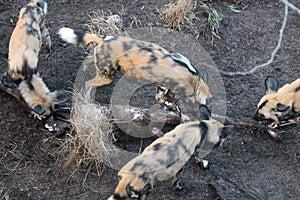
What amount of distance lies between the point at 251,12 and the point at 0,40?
242 cm

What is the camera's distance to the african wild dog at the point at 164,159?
2.96 m

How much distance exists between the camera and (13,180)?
11.5 ft

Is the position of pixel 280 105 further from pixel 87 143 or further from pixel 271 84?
pixel 87 143

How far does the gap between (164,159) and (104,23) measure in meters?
1.96

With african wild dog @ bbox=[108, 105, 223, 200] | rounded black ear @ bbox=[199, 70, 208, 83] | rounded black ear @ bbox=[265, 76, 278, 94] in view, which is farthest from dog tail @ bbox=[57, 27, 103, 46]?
rounded black ear @ bbox=[265, 76, 278, 94]

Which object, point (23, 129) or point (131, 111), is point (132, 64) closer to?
point (131, 111)

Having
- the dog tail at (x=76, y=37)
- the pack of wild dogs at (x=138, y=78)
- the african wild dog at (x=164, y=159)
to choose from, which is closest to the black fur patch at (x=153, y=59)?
the pack of wild dogs at (x=138, y=78)

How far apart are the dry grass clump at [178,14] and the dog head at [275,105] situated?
3.84 feet

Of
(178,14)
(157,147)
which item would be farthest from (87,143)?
(178,14)

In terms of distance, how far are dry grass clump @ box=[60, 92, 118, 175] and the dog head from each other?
1142 millimetres

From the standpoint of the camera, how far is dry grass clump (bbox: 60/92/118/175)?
354 cm

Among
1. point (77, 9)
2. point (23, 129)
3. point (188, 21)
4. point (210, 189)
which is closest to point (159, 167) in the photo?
point (210, 189)

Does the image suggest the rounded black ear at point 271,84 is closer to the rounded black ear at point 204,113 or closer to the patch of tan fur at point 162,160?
the rounded black ear at point 204,113

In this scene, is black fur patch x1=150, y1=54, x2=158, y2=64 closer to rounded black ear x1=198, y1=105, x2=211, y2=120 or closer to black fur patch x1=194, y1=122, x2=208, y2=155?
rounded black ear x1=198, y1=105, x2=211, y2=120
